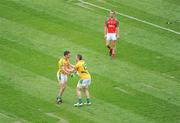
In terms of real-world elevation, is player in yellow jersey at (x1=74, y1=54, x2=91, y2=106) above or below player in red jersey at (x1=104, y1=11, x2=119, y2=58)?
below

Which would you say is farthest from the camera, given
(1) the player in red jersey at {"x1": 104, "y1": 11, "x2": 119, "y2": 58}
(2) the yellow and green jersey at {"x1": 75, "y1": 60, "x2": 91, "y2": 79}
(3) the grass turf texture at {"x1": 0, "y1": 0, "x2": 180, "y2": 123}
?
(1) the player in red jersey at {"x1": 104, "y1": 11, "x2": 119, "y2": 58}

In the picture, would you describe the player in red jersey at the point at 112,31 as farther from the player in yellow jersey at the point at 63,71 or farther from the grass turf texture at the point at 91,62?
the player in yellow jersey at the point at 63,71

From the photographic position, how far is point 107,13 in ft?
127

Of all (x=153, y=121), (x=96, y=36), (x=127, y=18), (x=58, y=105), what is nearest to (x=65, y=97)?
(x=58, y=105)

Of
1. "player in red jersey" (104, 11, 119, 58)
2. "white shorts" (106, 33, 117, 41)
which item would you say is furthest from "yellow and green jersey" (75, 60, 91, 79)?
"white shorts" (106, 33, 117, 41)

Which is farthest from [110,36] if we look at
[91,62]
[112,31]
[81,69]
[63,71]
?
[63,71]

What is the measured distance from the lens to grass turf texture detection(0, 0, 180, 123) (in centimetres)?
2656

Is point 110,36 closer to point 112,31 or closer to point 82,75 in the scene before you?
point 112,31

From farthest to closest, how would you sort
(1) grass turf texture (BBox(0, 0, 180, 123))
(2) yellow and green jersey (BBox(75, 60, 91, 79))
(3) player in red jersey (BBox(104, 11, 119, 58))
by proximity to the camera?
(3) player in red jersey (BBox(104, 11, 119, 58)), (2) yellow and green jersey (BBox(75, 60, 91, 79)), (1) grass turf texture (BBox(0, 0, 180, 123))

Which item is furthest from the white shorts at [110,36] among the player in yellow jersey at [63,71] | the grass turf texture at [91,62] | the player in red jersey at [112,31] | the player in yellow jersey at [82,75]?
the player in yellow jersey at [63,71]

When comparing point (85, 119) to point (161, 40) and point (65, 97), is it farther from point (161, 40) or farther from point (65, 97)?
point (161, 40)

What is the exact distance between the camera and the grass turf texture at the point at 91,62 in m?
26.6

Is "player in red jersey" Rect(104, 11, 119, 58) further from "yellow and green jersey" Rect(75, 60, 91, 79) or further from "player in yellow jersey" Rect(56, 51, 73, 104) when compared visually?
"player in yellow jersey" Rect(56, 51, 73, 104)

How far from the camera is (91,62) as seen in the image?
31719 millimetres
